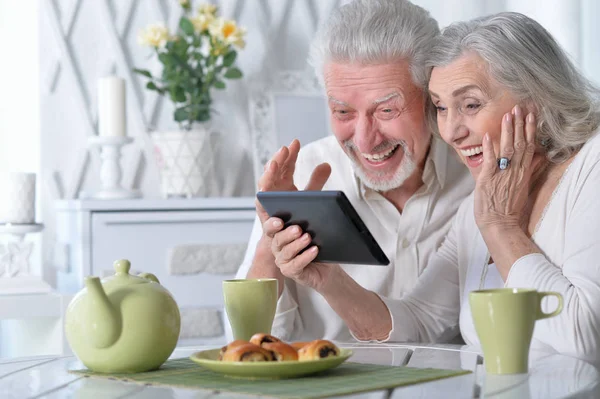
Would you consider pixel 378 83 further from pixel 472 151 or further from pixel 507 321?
pixel 507 321

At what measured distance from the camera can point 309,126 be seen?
273 cm

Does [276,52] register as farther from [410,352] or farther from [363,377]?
[363,377]

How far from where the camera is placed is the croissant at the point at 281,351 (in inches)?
38.5

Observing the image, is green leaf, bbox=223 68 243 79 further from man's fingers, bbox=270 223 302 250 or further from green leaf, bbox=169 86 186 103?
man's fingers, bbox=270 223 302 250

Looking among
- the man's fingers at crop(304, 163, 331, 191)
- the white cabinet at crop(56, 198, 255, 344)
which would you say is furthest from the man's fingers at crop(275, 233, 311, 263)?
the white cabinet at crop(56, 198, 255, 344)

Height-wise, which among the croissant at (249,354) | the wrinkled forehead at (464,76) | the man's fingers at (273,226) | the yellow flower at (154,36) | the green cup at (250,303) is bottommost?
the croissant at (249,354)

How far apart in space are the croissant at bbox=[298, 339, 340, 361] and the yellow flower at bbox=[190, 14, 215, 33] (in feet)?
5.57

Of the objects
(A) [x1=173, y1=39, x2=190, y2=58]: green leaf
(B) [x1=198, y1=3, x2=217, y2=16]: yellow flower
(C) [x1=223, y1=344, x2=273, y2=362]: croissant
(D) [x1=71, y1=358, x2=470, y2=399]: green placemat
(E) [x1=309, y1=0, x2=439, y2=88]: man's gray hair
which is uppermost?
(B) [x1=198, y1=3, x2=217, y2=16]: yellow flower

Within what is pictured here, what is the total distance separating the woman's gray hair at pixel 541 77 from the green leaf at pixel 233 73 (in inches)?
46.4

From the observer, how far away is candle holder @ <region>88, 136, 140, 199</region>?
2445 mm

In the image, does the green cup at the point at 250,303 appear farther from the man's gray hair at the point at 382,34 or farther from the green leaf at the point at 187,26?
the green leaf at the point at 187,26

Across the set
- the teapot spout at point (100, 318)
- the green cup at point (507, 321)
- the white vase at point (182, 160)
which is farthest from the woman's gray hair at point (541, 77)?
the white vase at point (182, 160)

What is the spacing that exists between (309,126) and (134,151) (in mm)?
523

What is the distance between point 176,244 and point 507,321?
1499 millimetres
